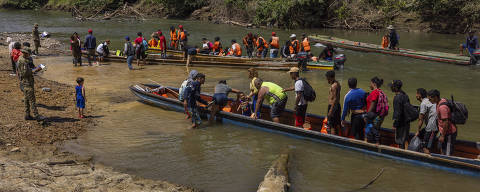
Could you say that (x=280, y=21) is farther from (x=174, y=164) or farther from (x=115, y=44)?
(x=174, y=164)

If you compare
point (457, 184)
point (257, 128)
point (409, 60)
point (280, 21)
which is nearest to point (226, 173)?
point (257, 128)

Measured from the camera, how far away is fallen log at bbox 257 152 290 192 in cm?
718

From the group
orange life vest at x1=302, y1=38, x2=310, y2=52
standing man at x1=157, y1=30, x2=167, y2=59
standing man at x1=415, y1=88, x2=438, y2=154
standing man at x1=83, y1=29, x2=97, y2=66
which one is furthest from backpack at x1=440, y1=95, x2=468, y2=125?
standing man at x1=83, y1=29, x2=97, y2=66

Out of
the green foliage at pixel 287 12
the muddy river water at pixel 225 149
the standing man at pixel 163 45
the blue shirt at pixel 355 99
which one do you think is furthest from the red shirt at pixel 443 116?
the green foliage at pixel 287 12

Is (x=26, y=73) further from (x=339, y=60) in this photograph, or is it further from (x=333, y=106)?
(x=339, y=60)

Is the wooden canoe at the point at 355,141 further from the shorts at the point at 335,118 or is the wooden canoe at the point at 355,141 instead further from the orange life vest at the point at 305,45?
the orange life vest at the point at 305,45

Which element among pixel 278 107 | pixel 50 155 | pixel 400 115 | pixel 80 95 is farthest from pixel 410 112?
pixel 80 95

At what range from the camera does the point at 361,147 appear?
29.8ft

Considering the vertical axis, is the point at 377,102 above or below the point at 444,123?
above

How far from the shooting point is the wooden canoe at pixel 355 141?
8.16 m

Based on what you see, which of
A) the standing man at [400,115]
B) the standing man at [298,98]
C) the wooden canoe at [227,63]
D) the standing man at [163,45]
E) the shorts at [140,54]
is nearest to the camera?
the standing man at [400,115]

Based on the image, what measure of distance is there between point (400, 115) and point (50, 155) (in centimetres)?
721

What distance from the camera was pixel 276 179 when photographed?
754cm

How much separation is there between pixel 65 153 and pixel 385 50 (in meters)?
18.7
